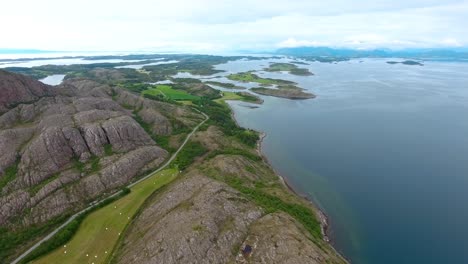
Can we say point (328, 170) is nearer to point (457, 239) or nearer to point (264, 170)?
point (264, 170)

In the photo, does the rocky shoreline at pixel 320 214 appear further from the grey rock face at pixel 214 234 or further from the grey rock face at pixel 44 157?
the grey rock face at pixel 44 157

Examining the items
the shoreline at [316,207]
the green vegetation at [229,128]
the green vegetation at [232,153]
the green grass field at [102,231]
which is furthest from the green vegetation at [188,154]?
the shoreline at [316,207]

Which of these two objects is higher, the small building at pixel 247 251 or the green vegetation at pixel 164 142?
the small building at pixel 247 251

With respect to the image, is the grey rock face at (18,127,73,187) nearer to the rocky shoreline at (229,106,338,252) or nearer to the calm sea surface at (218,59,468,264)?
the rocky shoreline at (229,106,338,252)

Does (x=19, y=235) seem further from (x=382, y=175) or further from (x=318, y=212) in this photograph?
(x=382, y=175)

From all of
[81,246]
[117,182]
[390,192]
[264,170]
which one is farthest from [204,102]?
[81,246]

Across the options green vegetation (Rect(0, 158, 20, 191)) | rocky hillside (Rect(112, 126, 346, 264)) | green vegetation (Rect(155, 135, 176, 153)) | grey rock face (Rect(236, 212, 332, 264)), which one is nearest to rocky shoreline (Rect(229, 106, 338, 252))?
rocky hillside (Rect(112, 126, 346, 264))
